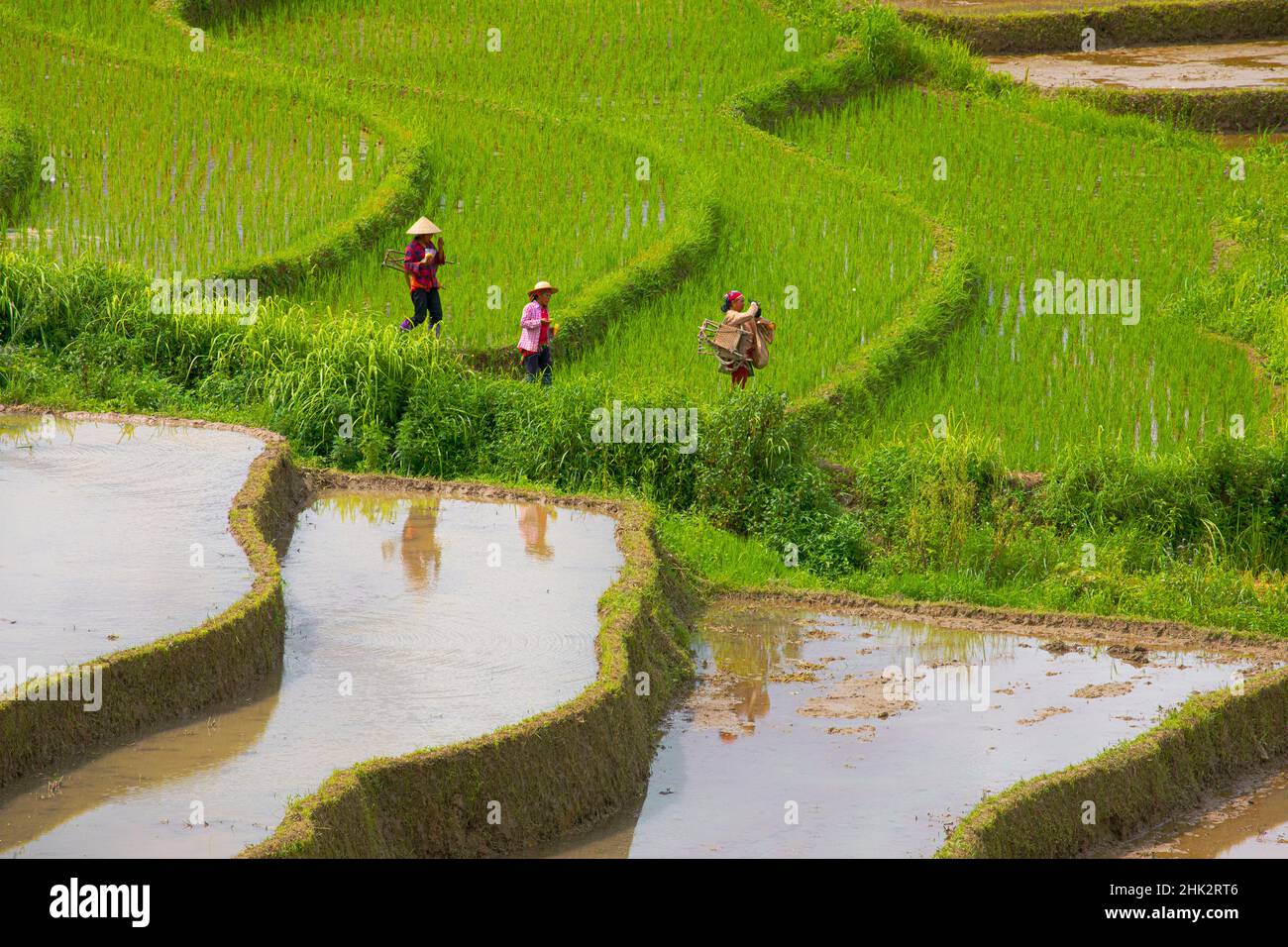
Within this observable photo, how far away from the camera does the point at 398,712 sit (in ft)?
23.1

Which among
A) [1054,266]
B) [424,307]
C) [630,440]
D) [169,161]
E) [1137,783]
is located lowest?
[1137,783]

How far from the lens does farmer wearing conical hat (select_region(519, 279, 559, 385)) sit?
37.1 ft

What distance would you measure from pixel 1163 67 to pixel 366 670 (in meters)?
14.3

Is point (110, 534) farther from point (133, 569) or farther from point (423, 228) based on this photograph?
point (423, 228)

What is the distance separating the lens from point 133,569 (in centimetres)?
801

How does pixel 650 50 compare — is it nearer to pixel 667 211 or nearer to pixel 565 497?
pixel 667 211

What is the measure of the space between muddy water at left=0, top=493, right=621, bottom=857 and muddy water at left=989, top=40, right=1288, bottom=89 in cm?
1084

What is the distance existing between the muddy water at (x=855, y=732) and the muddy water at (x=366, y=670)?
622 mm

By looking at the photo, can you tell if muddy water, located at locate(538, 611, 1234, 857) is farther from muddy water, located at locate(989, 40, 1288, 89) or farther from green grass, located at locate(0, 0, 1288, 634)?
muddy water, located at locate(989, 40, 1288, 89)

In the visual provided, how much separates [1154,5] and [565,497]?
12967 millimetres

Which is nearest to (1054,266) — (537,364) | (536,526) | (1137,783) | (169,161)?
(537,364)

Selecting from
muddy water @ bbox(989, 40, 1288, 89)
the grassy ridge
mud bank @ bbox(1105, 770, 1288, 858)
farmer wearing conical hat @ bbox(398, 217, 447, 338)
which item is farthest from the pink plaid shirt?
muddy water @ bbox(989, 40, 1288, 89)

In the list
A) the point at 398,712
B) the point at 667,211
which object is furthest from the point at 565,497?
the point at 667,211
